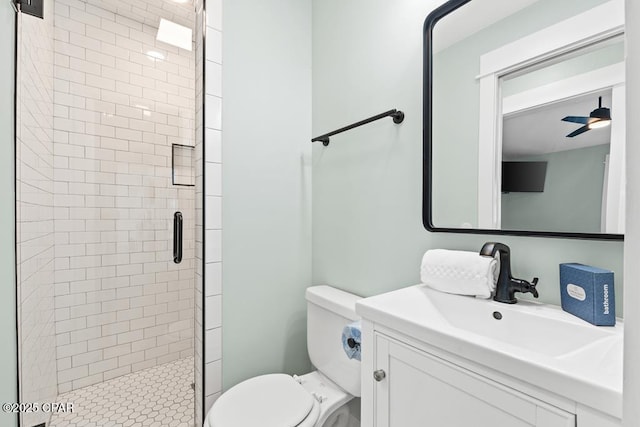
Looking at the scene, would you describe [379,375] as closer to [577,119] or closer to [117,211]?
[577,119]

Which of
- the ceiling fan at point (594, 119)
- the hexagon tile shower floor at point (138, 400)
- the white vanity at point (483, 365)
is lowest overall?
the hexagon tile shower floor at point (138, 400)

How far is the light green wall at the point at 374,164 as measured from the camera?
1063 millimetres

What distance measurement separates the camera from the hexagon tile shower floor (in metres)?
1.59

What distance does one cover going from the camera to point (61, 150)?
177cm

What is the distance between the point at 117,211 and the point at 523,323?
2.18 metres

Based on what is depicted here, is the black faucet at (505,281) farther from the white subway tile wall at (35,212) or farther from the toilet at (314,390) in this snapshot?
the white subway tile wall at (35,212)

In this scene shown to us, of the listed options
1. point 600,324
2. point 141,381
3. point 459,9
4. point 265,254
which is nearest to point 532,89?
point 459,9

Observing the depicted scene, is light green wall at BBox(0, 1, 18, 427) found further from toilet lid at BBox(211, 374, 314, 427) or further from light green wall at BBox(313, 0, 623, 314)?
light green wall at BBox(313, 0, 623, 314)

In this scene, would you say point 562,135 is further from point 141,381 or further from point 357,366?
point 141,381

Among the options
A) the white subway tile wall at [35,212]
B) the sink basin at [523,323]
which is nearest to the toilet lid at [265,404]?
the sink basin at [523,323]

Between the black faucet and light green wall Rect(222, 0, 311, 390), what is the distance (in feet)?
3.23

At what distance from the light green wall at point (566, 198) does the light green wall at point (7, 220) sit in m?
1.57

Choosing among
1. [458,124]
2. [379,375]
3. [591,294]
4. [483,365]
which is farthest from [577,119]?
[379,375]

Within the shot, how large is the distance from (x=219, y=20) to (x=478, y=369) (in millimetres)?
1593
